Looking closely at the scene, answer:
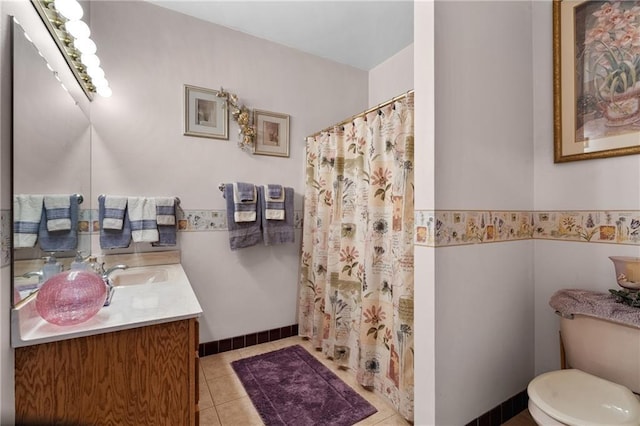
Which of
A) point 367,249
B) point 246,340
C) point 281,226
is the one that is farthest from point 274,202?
point 246,340

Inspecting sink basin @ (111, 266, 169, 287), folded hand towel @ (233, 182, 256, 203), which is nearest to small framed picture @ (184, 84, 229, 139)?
folded hand towel @ (233, 182, 256, 203)

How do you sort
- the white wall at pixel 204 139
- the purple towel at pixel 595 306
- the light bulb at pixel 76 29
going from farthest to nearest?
the white wall at pixel 204 139 < the light bulb at pixel 76 29 < the purple towel at pixel 595 306

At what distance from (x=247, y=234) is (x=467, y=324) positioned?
5.15 ft

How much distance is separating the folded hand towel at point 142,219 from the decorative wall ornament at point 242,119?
82 cm

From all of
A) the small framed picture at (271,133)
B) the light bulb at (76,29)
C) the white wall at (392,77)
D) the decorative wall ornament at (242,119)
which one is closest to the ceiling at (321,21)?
the white wall at (392,77)

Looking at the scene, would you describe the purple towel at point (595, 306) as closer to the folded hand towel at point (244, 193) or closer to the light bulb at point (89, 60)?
the folded hand towel at point (244, 193)

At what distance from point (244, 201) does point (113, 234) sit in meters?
0.85

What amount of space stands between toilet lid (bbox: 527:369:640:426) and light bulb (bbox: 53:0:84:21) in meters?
2.47

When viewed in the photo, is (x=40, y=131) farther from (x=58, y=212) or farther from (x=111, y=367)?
(x=111, y=367)

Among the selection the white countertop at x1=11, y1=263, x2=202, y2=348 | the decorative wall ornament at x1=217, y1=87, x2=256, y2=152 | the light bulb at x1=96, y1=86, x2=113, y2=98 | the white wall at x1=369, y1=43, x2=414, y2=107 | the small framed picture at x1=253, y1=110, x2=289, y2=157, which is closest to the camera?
the white countertop at x1=11, y1=263, x2=202, y2=348

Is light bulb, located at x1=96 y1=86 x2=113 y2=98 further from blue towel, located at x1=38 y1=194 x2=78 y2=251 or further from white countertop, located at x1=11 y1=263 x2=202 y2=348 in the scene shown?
white countertop, located at x1=11 y1=263 x2=202 y2=348

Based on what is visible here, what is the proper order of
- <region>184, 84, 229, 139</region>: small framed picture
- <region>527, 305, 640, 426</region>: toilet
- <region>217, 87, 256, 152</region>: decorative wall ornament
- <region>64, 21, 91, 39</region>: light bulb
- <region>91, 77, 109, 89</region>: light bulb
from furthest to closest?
1. <region>217, 87, 256, 152</region>: decorative wall ornament
2. <region>184, 84, 229, 139</region>: small framed picture
3. <region>91, 77, 109, 89</region>: light bulb
4. <region>64, 21, 91, 39</region>: light bulb
5. <region>527, 305, 640, 426</region>: toilet

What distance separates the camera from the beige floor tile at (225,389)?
1.63 m

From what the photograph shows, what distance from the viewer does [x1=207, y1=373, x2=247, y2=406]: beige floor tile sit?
5.35ft
